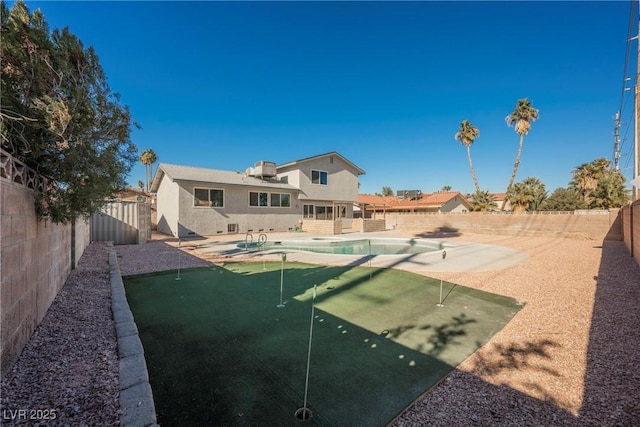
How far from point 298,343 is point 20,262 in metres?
3.35

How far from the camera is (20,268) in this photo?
2959mm

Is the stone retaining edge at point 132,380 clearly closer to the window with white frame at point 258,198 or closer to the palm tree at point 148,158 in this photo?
the window with white frame at point 258,198

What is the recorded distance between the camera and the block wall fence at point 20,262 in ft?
8.30

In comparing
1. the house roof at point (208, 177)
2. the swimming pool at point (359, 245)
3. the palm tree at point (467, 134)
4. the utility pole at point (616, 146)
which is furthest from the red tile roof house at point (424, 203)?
the swimming pool at point (359, 245)

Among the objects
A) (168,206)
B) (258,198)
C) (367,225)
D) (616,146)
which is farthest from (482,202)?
(168,206)

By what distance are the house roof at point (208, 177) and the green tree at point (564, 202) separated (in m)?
28.6

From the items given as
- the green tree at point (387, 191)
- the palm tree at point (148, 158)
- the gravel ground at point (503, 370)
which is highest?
the palm tree at point (148, 158)

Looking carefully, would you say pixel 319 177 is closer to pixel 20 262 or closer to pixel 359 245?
pixel 359 245

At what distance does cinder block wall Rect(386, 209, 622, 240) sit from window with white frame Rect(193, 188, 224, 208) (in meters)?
16.3

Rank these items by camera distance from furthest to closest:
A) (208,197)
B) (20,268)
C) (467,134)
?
(467,134)
(208,197)
(20,268)

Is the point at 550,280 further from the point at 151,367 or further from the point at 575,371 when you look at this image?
the point at 151,367

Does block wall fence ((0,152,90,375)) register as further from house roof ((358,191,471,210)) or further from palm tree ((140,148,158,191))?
palm tree ((140,148,158,191))

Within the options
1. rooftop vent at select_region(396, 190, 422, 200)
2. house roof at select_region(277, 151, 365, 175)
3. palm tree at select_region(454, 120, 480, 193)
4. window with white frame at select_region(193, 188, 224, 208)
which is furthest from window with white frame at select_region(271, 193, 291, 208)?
palm tree at select_region(454, 120, 480, 193)

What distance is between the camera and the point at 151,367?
3145 millimetres
